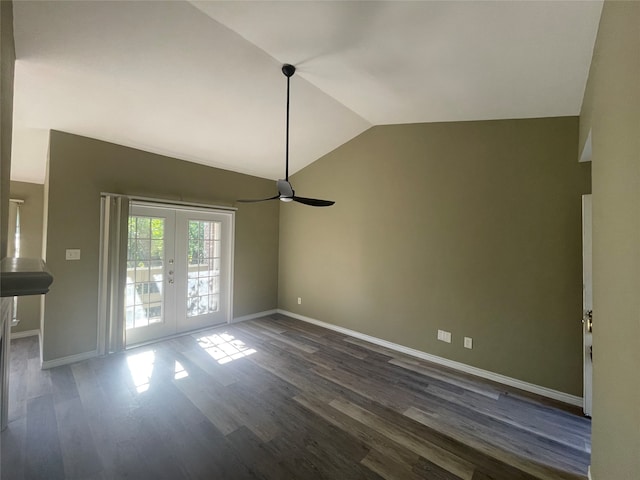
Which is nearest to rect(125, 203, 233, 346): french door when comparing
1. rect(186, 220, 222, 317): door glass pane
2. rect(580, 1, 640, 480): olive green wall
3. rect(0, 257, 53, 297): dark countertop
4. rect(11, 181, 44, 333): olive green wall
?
rect(186, 220, 222, 317): door glass pane

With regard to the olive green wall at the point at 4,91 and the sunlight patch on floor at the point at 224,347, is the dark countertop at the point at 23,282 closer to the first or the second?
the olive green wall at the point at 4,91

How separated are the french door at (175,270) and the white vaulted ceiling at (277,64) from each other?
1.19 meters

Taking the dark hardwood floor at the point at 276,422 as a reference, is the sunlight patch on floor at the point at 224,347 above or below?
above

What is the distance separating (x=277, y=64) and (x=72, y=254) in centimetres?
324

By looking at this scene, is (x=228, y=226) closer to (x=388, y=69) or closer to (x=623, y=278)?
(x=388, y=69)

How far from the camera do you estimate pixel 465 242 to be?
3154mm

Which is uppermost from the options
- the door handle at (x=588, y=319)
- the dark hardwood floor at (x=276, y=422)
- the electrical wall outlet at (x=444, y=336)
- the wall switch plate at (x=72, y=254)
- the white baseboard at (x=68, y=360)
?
the wall switch plate at (x=72, y=254)

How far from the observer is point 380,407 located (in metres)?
2.43

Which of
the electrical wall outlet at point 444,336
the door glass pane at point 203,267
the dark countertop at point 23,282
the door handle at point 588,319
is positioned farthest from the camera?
the door glass pane at point 203,267

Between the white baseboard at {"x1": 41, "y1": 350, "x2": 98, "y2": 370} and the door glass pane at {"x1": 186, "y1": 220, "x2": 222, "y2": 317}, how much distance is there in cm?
124

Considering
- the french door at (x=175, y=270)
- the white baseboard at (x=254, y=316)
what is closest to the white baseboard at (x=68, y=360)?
the french door at (x=175, y=270)

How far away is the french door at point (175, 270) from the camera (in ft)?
12.0

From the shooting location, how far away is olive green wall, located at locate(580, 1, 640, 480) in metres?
1.05

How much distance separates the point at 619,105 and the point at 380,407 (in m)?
2.66
